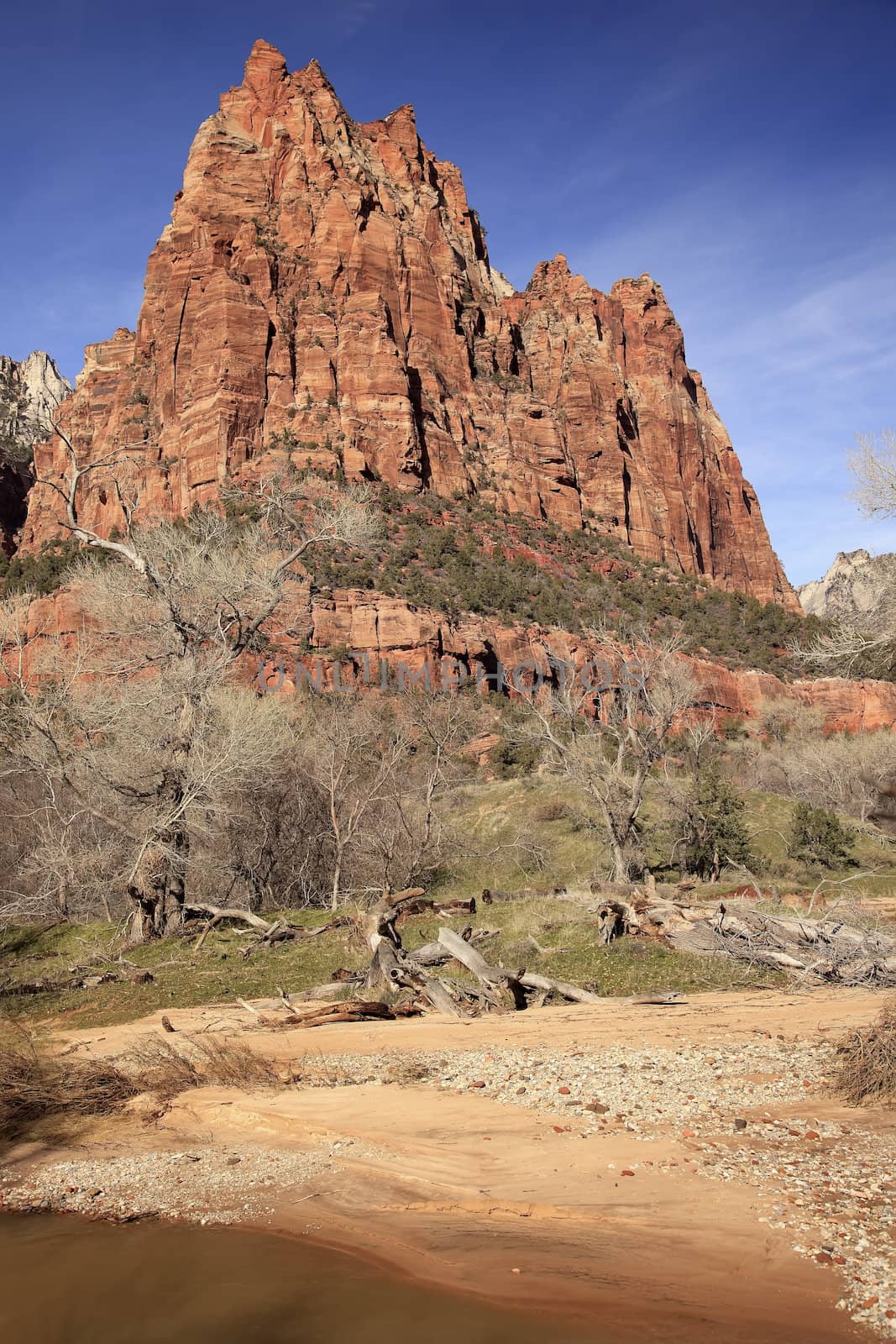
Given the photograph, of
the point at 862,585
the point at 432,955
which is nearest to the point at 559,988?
the point at 432,955

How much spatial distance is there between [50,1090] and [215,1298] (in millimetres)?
3060

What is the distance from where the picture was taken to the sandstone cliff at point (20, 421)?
48.5 feet

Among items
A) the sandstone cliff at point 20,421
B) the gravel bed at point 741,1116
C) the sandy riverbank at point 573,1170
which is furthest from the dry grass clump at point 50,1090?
the sandstone cliff at point 20,421

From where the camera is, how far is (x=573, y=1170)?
4.55m

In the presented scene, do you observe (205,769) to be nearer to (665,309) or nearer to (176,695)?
(176,695)

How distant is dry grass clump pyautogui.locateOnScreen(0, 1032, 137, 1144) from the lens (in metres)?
A: 5.93

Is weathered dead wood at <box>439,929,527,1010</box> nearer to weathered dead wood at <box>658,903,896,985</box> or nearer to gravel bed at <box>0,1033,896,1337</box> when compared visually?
gravel bed at <box>0,1033,896,1337</box>

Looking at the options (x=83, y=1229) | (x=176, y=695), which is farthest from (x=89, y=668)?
(x=83, y=1229)

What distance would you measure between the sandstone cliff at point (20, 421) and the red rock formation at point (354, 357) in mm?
6939

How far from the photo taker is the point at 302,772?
20297 millimetres

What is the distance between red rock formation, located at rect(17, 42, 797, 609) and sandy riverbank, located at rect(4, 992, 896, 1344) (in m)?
55.4

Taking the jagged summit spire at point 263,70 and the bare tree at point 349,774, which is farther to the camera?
the jagged summit spire at point 263,70

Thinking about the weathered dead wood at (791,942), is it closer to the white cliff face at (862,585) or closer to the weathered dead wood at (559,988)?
→ the weathered dead wood at (559,988)

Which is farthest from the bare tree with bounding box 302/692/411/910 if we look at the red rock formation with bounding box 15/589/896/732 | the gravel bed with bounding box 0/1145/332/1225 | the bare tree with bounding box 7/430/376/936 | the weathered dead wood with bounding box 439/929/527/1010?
the red rock formation with bounding box 15/589/896/732
